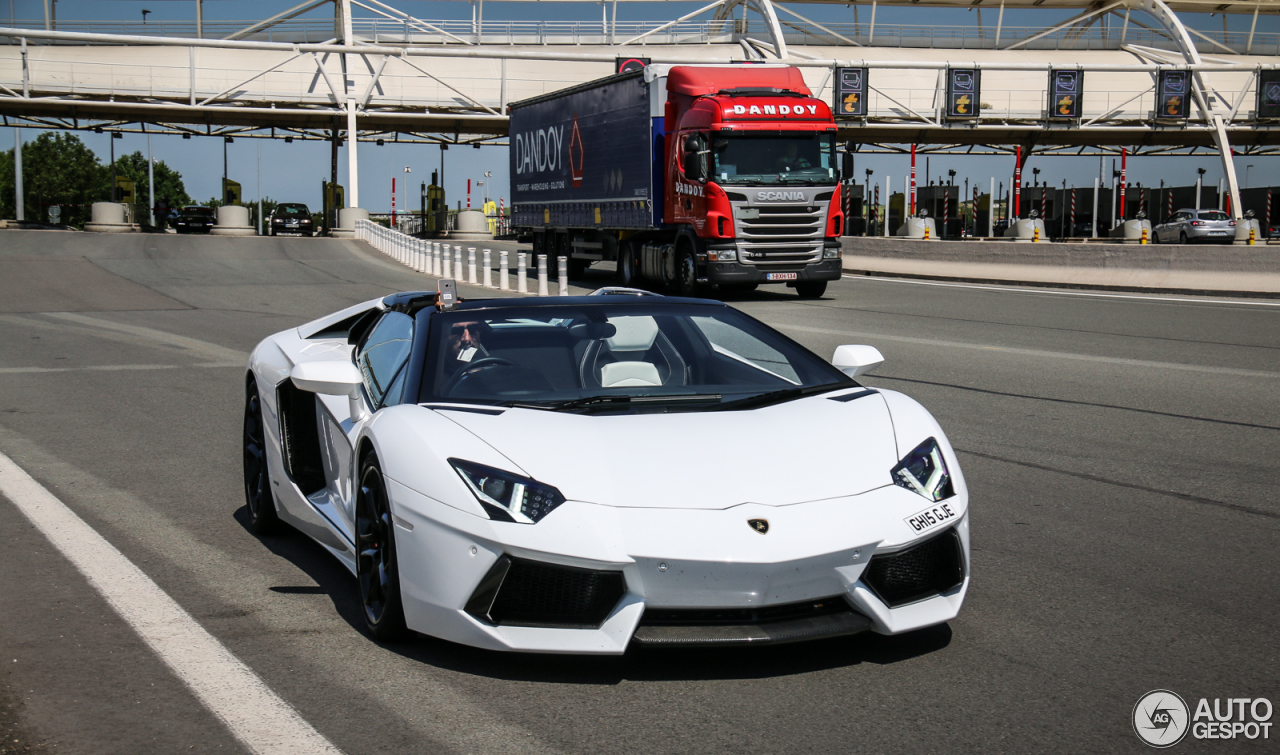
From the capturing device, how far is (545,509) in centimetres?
372

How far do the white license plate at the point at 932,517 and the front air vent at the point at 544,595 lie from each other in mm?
894

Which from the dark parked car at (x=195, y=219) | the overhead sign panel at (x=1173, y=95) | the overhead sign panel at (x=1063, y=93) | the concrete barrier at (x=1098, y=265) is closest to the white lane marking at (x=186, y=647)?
the concrete barrier at (x=1098, y=265)

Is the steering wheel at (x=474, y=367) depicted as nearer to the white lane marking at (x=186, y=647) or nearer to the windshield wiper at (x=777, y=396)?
the windshield wiper at (x=777, y=396)

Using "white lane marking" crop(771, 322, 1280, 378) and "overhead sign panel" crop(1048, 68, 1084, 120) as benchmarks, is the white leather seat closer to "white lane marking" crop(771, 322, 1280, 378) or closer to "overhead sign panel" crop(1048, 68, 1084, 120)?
"white lane marking" crop(771, 322, 1280, 378)

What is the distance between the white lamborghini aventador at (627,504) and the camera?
3.64 meters

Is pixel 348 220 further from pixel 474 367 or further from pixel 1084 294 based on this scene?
pixel 474 367

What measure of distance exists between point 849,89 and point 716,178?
117 feet

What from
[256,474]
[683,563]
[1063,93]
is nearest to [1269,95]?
[1063,93]

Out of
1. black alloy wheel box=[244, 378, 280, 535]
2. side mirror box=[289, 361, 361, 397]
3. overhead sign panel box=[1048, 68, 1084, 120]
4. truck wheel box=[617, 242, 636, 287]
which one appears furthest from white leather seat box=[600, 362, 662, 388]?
overhead sign panel box=[1048, 68, 1084, 120]

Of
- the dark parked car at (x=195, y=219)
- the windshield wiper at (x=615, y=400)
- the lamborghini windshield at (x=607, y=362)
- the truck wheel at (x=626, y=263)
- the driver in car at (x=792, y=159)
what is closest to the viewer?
the windshield wiper at (x=615, y=400)

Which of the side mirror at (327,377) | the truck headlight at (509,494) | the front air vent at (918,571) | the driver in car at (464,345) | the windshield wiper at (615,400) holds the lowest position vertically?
the front air vent at (918,571)

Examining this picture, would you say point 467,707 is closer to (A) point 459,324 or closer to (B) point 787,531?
(B) point 787,531

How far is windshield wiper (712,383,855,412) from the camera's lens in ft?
14.7

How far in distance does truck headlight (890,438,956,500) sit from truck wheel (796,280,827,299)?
19.7m
